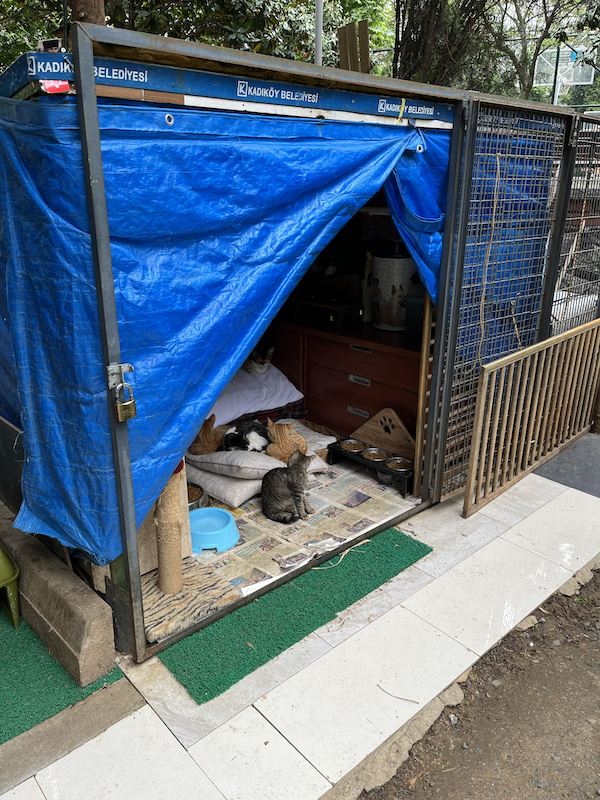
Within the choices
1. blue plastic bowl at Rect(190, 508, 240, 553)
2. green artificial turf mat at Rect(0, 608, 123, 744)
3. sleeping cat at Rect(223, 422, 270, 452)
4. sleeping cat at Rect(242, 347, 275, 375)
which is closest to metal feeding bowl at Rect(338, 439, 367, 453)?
sleeping cat at Rect(223, 422, 270, 452)

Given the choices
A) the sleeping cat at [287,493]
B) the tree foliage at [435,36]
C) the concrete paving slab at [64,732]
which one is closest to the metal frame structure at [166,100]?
the concrete paving slab at [64,732]

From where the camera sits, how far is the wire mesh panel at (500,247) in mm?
3645

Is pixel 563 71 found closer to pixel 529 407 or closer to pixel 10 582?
pixel 529 407

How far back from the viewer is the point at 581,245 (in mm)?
4812

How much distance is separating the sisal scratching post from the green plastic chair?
0.72 m

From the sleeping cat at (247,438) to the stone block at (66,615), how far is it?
1723mm

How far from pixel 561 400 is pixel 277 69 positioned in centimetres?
358

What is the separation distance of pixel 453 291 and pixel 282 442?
1.74m

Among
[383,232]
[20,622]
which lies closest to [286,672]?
[20,622]

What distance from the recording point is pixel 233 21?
754 centimetres

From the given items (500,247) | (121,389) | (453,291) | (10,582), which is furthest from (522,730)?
(500,247)

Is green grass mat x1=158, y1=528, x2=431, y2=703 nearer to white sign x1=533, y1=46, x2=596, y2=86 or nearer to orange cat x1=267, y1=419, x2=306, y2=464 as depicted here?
orange cat x1=267, y1=419, x2=306, y2=464

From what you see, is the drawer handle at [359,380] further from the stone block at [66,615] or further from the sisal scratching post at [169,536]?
the stone block at [66,615]

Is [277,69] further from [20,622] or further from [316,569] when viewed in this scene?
[20,622]
